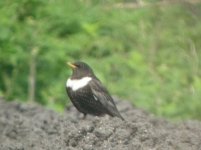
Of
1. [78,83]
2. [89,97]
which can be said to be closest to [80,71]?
[78,83]

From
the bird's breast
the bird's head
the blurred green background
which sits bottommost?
the blurred green background

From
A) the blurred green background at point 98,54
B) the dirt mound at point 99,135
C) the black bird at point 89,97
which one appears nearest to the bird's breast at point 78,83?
the black bird at point 89,97

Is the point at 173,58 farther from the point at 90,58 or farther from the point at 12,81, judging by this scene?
the point at 12,81

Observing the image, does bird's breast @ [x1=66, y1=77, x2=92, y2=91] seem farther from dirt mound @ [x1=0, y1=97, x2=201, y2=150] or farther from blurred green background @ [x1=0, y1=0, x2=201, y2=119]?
blurred green background @ [x1=0, y1=0, x2=201, y2=119]

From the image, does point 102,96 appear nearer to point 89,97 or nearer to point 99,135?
point 89,97

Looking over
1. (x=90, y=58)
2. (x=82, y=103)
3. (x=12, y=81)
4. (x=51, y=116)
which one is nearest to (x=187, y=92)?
(x=90, y=58)

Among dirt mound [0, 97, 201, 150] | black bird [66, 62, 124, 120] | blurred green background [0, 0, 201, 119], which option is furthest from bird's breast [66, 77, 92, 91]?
blurred green background [0, 0, 201, 119]

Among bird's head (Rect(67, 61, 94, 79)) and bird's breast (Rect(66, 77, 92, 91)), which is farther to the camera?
bird's head (Rect(67, 61, 94, 79))
